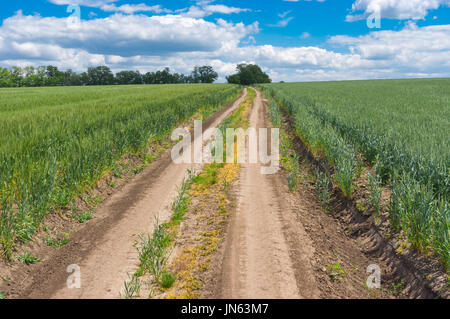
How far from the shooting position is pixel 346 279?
4.41 metres

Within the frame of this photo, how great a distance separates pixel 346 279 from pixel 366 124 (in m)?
7.16

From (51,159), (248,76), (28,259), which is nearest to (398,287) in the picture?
(28,259)

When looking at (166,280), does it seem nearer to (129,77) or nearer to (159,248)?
(159,248)

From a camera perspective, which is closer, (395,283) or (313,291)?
(313,291)

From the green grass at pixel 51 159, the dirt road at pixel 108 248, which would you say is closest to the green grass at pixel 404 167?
the dirt road at pixel 108 248

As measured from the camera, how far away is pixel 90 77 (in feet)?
373

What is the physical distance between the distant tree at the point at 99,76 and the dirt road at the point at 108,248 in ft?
392

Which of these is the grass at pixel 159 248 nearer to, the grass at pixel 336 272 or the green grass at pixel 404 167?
the grass at pixel 336 272

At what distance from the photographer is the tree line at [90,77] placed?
8866 centimetres

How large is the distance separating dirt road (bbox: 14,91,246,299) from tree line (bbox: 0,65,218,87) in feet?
320
